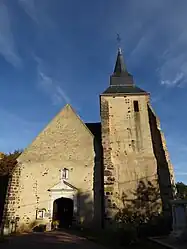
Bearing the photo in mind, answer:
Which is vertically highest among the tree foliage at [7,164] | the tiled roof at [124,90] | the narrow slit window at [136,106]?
the tiled roof at [124,90]

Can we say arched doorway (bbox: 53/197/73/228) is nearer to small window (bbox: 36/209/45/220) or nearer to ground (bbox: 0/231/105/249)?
small window (bbox: 36/209/45/220)

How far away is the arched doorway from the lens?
1564 centimetres

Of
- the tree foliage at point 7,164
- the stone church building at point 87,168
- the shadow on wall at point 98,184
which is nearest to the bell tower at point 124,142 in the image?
the stone church building at point 87,168

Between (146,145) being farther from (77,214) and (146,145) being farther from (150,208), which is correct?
(77,214)

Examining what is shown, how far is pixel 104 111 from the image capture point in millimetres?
18422

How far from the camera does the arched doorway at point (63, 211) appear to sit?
15.6 m

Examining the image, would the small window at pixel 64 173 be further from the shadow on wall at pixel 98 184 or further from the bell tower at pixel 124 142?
the bell tower at pixel 124 142

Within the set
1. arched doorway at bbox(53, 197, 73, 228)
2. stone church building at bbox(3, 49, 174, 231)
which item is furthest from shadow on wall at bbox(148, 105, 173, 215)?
arched doorway at bbox(53, 197, 73, 228)

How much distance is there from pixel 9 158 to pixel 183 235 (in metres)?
20.6

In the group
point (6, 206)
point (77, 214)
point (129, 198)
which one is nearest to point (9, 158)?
point (6, 206)

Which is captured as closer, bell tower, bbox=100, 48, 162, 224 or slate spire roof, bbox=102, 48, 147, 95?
bell tower, bbox=100, 48, 162, 224

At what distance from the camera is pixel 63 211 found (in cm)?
1599

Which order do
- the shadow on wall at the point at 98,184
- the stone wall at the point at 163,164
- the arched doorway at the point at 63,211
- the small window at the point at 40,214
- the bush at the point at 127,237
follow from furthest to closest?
the stone wall at the point at 163,164, the arched doorway at the point at 63,211, the small window at the point at 40,214, the shadow on wall at the point at 98,184, the bush at the point at 127,237

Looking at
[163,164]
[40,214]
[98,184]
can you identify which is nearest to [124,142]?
[163,164]
